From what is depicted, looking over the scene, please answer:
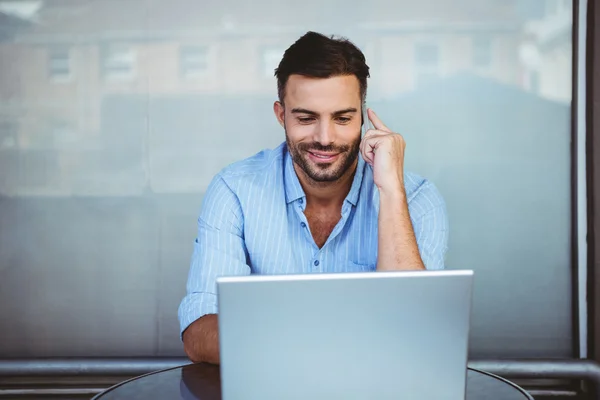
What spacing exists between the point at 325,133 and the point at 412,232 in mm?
479

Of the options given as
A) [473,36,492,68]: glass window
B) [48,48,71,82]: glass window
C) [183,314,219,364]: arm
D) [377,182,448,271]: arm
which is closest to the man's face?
[377,182,448,271]: arm

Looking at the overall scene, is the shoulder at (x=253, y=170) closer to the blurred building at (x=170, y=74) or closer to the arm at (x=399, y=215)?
the arm at (x=399, y=215)

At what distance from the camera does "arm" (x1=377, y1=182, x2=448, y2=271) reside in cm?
190

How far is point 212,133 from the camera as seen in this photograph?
3.13 m

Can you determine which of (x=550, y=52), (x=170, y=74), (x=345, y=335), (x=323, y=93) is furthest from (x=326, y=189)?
(x=550, y=52)

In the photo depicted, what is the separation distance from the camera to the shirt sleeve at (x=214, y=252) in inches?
72.7

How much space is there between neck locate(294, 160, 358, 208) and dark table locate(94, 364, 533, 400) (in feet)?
3.06

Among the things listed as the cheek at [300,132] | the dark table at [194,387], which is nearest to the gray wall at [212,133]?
the cheek at [300,132]

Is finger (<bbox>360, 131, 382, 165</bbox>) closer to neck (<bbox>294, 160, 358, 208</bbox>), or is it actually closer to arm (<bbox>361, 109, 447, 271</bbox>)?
arm (<bbox>361, 109, 447, 271</bbox>)

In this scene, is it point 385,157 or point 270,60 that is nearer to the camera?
point 385,157

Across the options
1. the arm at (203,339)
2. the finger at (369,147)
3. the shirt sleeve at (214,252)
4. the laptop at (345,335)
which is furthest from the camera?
the finger at (369,147)

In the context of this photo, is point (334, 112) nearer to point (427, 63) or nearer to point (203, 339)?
point (203, 339)

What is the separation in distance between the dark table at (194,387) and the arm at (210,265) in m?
0.11

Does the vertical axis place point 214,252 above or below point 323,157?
below
